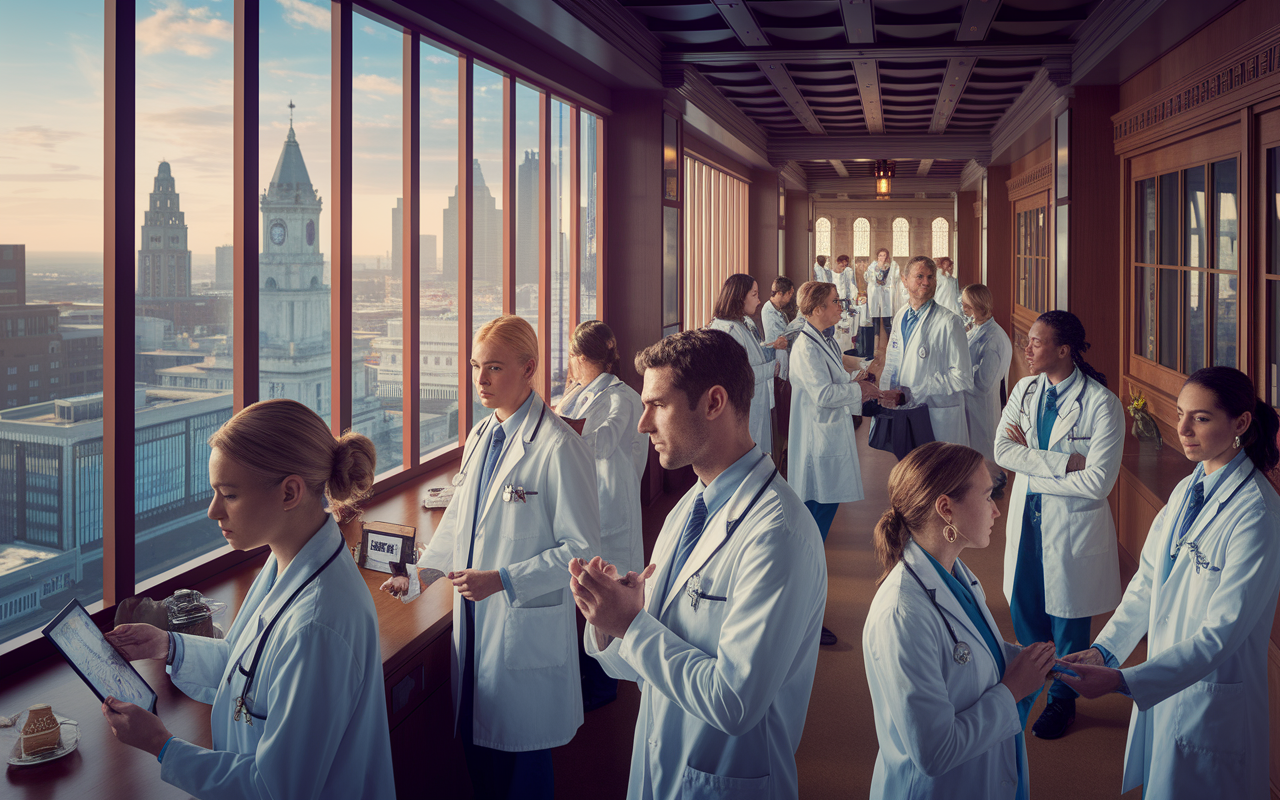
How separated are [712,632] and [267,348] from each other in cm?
260

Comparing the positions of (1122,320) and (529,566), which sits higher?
(1122,320)

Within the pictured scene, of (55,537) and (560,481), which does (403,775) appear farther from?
(55,537)

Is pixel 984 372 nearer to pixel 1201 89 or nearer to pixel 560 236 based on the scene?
pixel 1201 89

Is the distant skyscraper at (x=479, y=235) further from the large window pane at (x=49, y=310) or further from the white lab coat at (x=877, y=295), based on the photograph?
the white lab coat at (x=877, y=295)

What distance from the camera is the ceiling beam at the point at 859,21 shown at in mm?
5793

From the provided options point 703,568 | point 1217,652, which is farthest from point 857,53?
point 703,568

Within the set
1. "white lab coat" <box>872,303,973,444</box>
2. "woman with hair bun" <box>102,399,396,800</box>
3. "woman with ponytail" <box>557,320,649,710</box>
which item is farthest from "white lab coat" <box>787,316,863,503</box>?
"woman with hair bun" <box>102,399,396,800</box>

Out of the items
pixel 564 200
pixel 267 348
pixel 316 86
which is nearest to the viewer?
pixel 267 348

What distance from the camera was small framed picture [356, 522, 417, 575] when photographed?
3.07 m

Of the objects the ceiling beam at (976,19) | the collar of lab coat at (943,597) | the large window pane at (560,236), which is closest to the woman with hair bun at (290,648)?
the collar of lab coat at (943,597)

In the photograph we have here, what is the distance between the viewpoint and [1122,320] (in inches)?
287

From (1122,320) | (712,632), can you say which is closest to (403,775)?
(712,632)

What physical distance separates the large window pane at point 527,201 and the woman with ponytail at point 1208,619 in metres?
4.18

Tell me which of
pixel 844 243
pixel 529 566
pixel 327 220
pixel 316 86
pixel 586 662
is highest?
pixel 844 243
